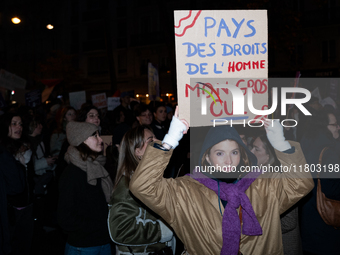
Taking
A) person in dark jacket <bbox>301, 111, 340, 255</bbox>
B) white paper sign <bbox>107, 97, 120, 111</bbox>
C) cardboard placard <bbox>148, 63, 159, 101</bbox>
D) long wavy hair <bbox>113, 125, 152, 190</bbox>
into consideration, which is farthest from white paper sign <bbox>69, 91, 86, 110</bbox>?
person in dark jacket <bbox>301, 111, 340, 255</bbox>

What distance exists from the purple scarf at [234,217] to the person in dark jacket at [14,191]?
7.53ft

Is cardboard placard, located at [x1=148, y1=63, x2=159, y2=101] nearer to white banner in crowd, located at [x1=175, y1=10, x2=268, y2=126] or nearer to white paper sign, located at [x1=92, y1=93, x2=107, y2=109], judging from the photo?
white paper sign, located at [x1=92, y1=93, x2=107, y2=109]

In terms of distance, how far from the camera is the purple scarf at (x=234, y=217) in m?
1.96

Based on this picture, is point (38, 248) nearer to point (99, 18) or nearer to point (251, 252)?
point (251, 252)

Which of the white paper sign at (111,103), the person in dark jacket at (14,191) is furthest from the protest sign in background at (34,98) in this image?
the person in dark jacket at (14,191)

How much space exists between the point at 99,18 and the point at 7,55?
14640 millimetres

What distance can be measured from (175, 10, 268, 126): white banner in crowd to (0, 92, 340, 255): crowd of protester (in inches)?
10.4

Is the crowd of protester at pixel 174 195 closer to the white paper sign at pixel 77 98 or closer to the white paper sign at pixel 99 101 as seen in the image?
the white paper sign at pixel 77 98

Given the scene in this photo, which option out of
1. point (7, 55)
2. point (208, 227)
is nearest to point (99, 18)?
point (7, 55)

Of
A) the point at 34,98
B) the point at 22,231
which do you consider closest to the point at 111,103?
the point at 34,98

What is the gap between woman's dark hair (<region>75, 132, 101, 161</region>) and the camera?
9.57 feet

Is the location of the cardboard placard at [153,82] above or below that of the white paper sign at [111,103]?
above

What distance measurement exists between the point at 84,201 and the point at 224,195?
1.38m

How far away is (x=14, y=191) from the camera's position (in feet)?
10.9
